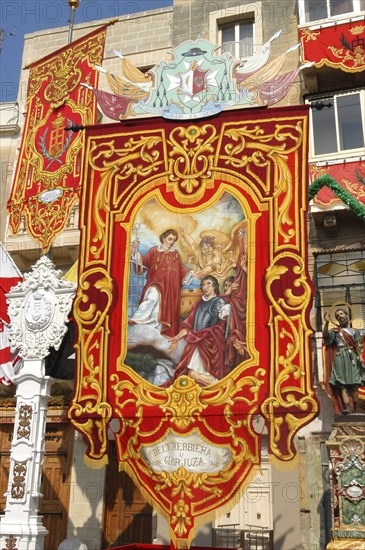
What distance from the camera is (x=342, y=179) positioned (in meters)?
13.8

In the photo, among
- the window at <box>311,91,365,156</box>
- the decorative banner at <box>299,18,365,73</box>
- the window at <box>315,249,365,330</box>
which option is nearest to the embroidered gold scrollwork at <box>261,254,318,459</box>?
the window at <box>315,249,365,330</box>

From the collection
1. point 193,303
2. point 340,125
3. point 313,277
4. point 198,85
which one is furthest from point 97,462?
point 340,125

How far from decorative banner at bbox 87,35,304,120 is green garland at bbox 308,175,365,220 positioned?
Result: 2.85m

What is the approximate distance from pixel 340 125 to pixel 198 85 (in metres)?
5.30

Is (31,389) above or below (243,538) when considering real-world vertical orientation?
above

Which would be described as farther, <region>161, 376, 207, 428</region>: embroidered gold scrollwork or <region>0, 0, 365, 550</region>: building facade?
<region>0, 0, 365, 550</region>: building facade

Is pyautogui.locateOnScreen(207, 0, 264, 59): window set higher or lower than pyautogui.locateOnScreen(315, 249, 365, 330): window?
higher

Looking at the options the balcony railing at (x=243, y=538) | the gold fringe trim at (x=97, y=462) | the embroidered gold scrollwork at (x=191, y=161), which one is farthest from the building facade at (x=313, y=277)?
the gold fringe trim at (x=97, y=462)

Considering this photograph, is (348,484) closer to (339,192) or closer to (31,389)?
(31,389)

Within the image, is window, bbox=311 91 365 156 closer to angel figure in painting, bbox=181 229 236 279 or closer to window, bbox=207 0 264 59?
window, bbox=207 0 264 59

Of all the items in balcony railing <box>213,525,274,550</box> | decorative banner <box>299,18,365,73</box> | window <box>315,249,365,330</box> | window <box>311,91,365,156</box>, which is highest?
decorative banner <box>299,18,365,73</box>

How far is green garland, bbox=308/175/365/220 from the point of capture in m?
12.9

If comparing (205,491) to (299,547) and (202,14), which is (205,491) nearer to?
(299,547)

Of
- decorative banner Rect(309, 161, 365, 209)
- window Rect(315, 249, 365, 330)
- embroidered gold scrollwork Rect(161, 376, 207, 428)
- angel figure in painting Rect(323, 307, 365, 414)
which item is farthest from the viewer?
window Rect(315, 249, 365, 330)
